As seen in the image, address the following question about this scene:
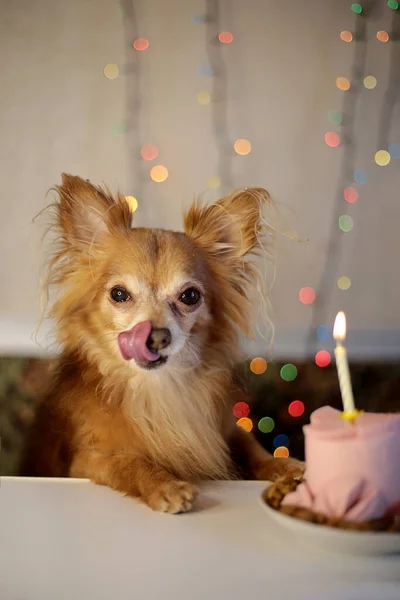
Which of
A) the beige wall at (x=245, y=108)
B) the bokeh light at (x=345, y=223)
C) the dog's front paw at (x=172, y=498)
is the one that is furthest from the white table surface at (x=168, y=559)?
the bokeh light at (x=345, y=223)

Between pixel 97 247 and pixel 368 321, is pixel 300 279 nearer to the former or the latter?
pixel 368 321

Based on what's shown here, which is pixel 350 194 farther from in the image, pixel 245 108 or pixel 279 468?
pixel 279 468

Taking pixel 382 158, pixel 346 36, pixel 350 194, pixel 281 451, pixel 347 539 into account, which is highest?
pixel 346 36

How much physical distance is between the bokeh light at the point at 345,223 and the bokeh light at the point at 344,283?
0.14m

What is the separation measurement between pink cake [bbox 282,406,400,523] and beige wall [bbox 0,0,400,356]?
870 mm

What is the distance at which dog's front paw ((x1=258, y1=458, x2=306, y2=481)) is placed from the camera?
1.26 metres

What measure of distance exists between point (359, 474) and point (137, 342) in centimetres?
56

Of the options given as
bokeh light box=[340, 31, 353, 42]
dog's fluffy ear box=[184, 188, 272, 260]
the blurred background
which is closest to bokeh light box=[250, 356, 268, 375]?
the blurred background

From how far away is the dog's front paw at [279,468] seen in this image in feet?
4.12

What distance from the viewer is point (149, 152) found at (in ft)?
5.42

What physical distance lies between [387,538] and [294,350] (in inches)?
36.6

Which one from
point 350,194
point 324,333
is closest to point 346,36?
point 350,194

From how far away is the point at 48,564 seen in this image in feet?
2.67

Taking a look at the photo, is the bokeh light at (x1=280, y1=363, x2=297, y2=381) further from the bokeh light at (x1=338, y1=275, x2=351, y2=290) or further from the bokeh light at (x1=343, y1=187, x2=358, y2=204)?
the bokeh light at (x1=343, y1=187, x2=358, y2=204)
